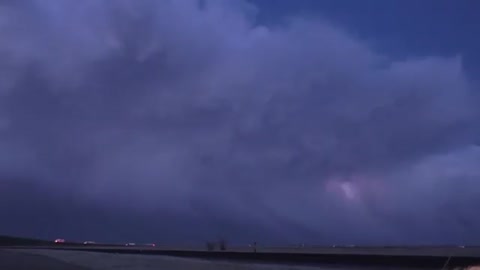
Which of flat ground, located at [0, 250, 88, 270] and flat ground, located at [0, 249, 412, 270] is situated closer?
flat ground, located at [0, 249, 412, 270]

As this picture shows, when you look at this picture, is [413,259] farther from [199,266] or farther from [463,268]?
[463,268]

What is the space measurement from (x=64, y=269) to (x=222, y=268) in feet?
40.7

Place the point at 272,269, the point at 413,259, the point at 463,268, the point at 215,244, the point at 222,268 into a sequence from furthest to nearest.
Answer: the point at 215,244 → the point at 413,259 → the point at 222,268 → the point at 272,269 → the point at 463,268

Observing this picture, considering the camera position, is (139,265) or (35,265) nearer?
(139,265)

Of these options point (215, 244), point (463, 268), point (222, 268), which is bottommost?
point (463, 268)

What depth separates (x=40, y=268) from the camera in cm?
5119

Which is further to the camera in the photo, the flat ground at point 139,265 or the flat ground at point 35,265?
the flat ground at point 35,265

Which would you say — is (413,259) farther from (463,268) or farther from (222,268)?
(463,268)

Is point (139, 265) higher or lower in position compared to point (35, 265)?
lower

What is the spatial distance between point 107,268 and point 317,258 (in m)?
23.6

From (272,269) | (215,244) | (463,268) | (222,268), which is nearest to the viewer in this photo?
(463,268)

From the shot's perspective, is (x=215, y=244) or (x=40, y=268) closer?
(x=40, y=268)

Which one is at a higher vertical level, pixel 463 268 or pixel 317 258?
pixel 317 258

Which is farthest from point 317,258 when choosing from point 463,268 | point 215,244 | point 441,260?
point 215,244
